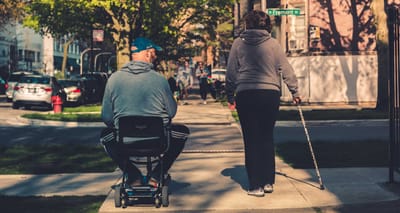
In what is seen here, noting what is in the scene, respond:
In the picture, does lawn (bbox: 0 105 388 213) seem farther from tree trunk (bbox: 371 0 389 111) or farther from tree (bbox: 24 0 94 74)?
tree (bbox: 24 0 94 74)

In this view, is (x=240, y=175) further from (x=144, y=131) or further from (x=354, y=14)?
(x=354, y=14)

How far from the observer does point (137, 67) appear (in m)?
6.55

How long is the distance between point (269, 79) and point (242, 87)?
299mm

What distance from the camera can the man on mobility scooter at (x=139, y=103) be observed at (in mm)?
6465

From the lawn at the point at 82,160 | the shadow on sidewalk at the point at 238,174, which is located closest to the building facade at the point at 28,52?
the lawn at the point at 82,160

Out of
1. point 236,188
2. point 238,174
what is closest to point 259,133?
point 236,188

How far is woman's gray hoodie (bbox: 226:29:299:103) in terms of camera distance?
23.4 feet

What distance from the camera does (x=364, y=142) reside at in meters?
13.2

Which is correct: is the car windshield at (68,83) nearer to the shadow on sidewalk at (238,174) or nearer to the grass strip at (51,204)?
the shadow on sidewalk at (238,174)

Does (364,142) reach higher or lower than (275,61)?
lower

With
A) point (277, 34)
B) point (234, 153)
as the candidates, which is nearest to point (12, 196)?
point (234, 153)

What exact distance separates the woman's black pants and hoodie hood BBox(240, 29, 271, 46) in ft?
1.78

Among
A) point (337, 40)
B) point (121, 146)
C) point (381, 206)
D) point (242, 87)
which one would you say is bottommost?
point (381, 206)

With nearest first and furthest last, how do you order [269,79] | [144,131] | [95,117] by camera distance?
[144,131] → [269,79] → [95,117]
